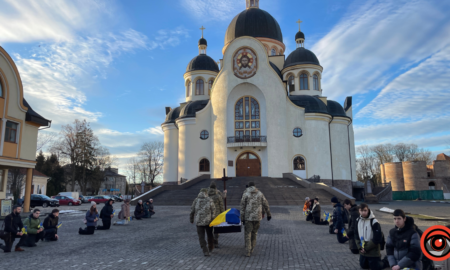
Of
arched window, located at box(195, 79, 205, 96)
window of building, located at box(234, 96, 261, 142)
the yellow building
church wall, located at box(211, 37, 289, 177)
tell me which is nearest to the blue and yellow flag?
the yellow building

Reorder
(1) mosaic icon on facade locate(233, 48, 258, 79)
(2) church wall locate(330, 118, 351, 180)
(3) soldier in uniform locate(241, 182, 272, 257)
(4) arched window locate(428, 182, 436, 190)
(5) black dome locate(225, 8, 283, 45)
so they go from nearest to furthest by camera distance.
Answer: (3) soldier in uniform locate(241, 182, 272, 257)
(1) mosaic icon on facade locate(233, 48, 258, 79)
(2) church wall locate(330, 118, 351, 180)
(5) black dome locate(225, 8, 283, 45)
(4) arched window locate(428, 182, 436, 190)

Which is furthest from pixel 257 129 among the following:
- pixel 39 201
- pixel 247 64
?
pixel 39 201

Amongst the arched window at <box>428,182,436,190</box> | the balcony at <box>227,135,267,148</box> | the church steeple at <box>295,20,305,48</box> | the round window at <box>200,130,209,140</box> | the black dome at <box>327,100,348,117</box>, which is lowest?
the arched window at <box>428,182,436,190</box>

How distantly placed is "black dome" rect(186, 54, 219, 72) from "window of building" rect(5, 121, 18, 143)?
2502cm

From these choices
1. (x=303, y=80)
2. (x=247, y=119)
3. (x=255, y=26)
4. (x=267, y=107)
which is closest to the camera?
(x=267, y=107)

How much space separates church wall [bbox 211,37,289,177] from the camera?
32875mm

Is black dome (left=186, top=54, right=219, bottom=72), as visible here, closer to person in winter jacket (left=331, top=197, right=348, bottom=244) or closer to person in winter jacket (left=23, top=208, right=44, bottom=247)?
person in winter jacket (left=23, top=208, right=44, bottom=247)

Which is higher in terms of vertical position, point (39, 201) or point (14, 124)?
point (14, 124)

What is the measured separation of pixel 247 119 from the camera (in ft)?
112

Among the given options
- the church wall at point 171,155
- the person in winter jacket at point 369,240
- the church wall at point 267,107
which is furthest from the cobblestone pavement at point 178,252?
the church wall at point 171,155

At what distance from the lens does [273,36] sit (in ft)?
136

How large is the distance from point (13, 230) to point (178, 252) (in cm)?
446

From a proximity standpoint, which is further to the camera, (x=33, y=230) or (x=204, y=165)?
(x=204, y=165)

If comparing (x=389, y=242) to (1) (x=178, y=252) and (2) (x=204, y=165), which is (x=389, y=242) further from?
(2) (x=204, y=165)
